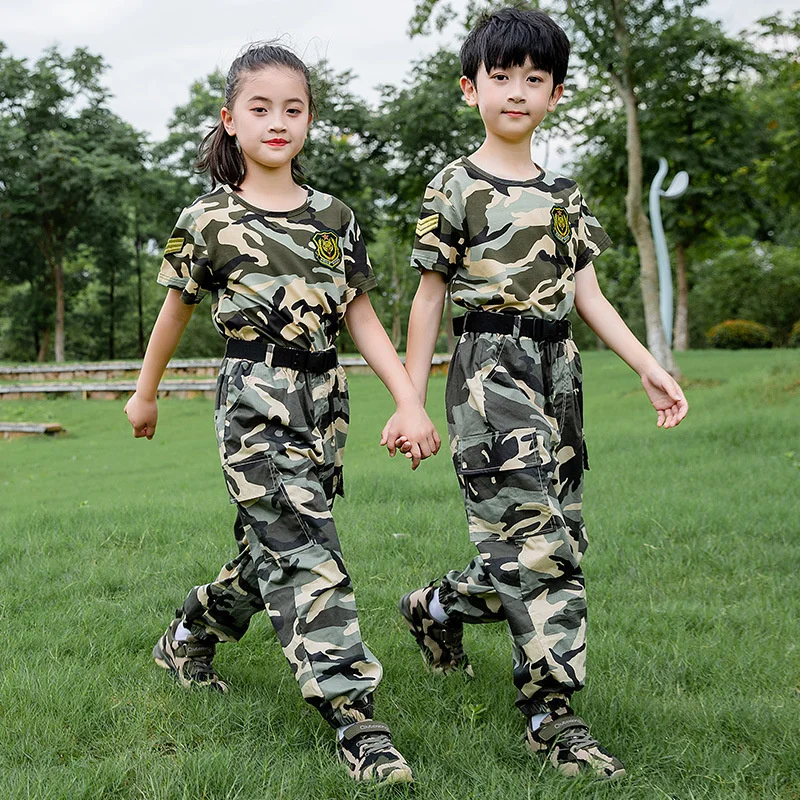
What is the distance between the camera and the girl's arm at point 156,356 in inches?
108

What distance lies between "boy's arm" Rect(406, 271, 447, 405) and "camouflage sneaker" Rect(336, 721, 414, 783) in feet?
3.04

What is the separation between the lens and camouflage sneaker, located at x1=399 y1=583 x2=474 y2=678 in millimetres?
3131

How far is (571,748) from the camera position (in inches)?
98.0

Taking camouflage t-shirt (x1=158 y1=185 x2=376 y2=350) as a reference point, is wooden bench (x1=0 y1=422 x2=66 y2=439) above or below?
below

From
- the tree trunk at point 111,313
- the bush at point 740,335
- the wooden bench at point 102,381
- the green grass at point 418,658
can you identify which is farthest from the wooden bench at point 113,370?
→ the green grass at point 418,658

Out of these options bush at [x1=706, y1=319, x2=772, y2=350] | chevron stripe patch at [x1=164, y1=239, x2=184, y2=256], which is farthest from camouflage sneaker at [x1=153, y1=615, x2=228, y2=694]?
bush at [x1=706, y1=319, x2=772, y2=350]

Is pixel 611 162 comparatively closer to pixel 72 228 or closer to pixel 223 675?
pixel 223 675

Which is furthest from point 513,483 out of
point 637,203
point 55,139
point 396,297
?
point 396,297

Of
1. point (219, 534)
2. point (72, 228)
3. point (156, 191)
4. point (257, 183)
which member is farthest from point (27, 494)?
point (72, 228)

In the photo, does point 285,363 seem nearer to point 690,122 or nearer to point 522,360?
point 522,360

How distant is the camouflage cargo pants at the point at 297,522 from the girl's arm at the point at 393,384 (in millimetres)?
167

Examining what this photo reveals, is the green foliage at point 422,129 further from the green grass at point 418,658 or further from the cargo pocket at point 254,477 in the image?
the cargo pocket at point 254,477

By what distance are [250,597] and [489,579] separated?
73cm

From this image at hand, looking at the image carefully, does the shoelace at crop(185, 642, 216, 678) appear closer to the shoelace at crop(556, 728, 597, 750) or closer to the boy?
the boy
